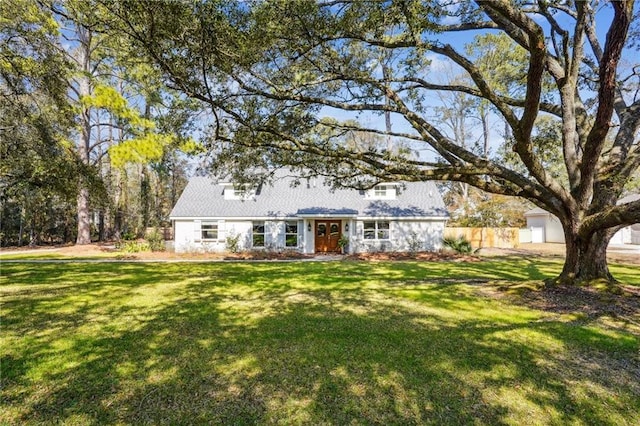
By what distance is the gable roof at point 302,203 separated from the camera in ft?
70.6

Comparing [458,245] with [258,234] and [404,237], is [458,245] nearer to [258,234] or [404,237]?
[404,237]

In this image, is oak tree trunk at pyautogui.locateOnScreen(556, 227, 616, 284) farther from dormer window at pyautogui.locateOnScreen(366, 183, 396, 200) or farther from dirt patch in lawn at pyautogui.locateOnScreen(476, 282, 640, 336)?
dormer window at pyautogui.locateOnScreen(366, 183, 396, 200)

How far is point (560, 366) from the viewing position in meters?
4.45

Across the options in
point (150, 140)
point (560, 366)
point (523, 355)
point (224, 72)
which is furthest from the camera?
point (150, 140)

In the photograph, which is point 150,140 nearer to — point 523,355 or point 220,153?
point 220,153

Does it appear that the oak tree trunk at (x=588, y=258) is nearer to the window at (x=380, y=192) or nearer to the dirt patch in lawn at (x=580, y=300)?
the dirt patch in lawn at (x=580, y=300)

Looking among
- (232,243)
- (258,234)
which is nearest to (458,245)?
(258,234)

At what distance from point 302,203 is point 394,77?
1426 cm

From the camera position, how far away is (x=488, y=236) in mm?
25266

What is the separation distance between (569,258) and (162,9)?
10.4 m

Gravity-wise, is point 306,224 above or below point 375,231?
above

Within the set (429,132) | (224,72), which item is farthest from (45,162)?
(429,132)

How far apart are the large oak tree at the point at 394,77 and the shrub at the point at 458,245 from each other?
11.2m

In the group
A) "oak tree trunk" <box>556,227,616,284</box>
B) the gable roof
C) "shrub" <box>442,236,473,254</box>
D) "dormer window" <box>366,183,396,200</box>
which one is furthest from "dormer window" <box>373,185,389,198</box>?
"oak tree trunk" <box>556,227,616,284</box>
